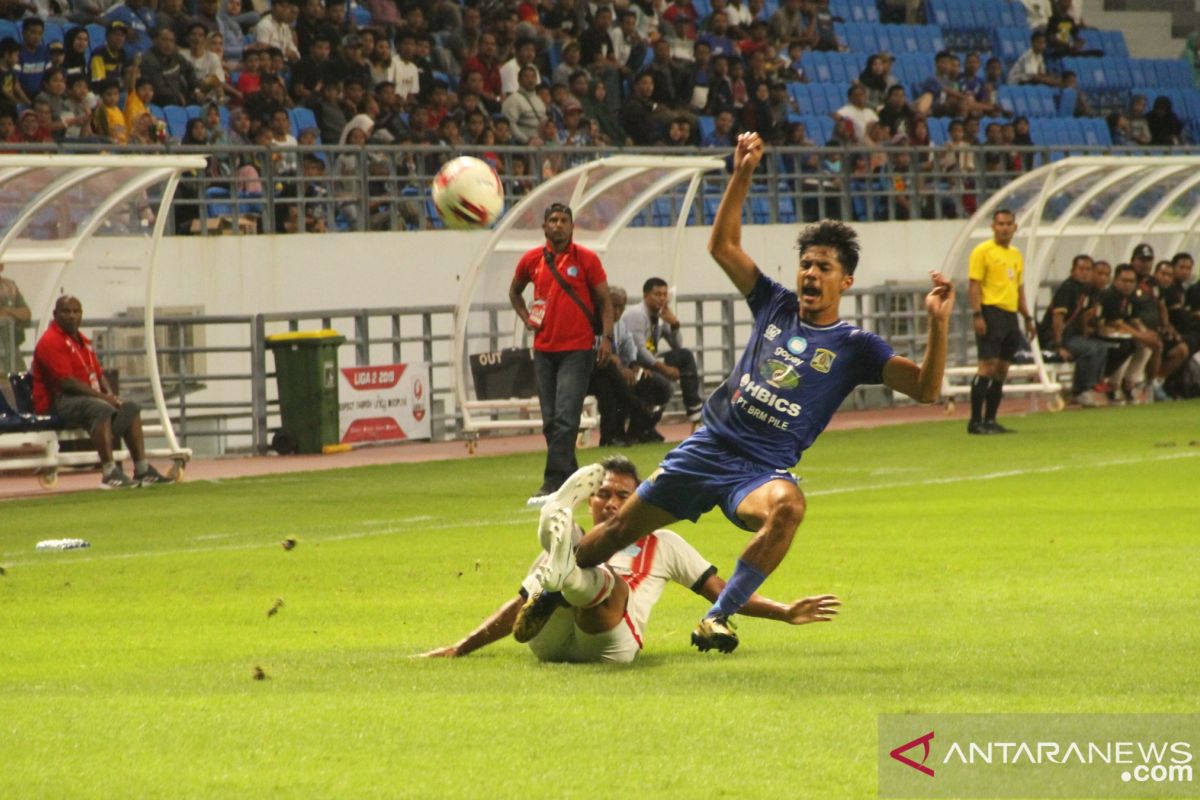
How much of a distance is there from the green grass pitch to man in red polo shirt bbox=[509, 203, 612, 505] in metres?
0.61

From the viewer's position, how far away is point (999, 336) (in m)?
21.0

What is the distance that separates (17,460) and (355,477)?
9.69ft

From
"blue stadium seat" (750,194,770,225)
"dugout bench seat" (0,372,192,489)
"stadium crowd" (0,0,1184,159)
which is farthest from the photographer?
"blue stadium seat" (750,194,770,225)

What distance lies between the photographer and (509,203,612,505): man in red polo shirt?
15.5 m

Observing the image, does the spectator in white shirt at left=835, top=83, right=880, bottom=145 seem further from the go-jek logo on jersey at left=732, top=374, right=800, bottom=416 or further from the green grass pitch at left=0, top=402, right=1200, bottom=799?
the go-jek logo on jersey at left=732, top=374, right=800, bottom=416

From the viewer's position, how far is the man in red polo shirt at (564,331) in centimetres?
1549

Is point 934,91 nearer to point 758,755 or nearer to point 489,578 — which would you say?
point 489,578

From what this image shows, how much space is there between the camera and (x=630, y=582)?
866 cm

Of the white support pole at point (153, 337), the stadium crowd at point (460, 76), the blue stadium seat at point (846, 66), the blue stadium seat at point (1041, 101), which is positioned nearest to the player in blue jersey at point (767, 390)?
the white support pole at point (153, 337)

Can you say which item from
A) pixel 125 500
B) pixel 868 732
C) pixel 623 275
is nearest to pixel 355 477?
pixel 125 500

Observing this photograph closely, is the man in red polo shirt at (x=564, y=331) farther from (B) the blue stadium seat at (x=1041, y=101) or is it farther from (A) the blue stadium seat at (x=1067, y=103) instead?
(A) the blue stadium seat at (x=1067, y=103)

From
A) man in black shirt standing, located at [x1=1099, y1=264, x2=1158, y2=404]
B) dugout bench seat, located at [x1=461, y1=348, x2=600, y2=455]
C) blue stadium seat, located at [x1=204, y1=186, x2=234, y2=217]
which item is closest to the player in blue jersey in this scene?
dugout bench seat, located at [x1=461, y1=348, x2=600, y2=455]

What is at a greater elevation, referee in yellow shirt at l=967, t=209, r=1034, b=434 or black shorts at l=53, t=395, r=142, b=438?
referee in yellow shirt at l=967, t=209, r=1034, b=434

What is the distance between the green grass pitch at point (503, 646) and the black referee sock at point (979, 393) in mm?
4385
